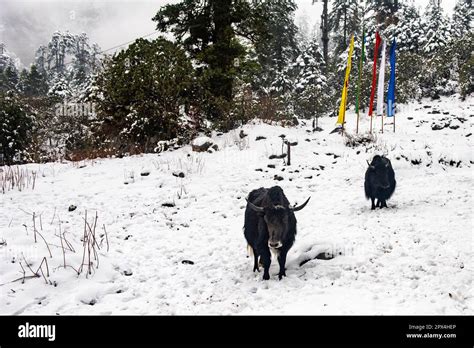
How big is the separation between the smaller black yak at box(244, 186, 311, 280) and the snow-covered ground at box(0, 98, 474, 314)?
363mm

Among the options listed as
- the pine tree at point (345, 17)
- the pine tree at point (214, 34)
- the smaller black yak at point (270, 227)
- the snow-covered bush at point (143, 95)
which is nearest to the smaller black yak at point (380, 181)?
the smaller black yak at point (270, 227)

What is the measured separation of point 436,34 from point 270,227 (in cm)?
2971

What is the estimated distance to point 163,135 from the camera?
15.5 metres

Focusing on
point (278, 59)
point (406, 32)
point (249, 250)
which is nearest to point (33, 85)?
point (278, 59)

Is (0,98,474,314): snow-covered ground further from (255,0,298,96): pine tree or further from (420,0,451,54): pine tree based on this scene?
(255,0,298,96): pine tree

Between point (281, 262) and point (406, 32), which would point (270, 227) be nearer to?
point (281, 262)

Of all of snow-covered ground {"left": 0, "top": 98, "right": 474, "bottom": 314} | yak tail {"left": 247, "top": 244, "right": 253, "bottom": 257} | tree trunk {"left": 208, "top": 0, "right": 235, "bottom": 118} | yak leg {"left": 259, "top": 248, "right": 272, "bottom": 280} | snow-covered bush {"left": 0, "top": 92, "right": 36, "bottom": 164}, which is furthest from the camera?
snow-covered bush {"left": 0, "top": 92, "right": 36, "bottom": 164}

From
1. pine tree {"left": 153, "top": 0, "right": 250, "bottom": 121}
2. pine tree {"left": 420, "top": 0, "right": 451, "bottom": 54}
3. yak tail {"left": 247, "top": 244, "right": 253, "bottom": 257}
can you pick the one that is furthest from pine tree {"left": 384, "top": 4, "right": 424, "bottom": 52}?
yak tail {"left": 247, "top": 244, "right": 253, "bottom": 257}

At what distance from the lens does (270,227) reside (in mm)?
4738

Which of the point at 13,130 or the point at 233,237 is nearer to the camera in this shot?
the point at 233,237

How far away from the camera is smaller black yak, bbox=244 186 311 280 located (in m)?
4.75

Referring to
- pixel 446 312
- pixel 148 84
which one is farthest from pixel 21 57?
pixel 446 312

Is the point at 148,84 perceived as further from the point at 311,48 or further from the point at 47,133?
the point at 311,48

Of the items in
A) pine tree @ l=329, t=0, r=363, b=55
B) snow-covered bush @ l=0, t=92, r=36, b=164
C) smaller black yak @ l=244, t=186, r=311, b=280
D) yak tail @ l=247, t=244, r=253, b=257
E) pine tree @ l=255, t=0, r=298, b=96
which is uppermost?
pine tree @ l=329, t=0, r=363, b=55
